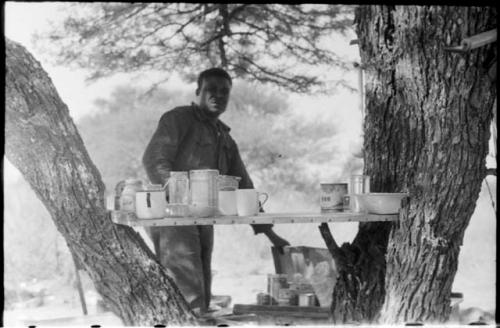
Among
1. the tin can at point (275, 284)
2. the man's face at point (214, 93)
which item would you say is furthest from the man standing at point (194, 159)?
the tin can at point (275, 284)

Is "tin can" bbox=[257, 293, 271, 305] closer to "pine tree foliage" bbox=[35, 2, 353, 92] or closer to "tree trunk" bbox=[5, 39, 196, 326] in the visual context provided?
"tree trunk" bbox=[5, 39, 196, 326]

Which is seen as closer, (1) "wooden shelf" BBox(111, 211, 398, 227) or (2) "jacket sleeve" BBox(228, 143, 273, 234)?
(1) "wooden shelf" BBox(111, 211, 398, 227)

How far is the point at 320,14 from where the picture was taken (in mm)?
3275

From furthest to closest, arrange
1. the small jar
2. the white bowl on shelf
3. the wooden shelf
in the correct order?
1. the white bowl on shelf
2. the small jar
3. the wooden shelf

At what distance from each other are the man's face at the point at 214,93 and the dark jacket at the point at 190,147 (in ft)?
0.15

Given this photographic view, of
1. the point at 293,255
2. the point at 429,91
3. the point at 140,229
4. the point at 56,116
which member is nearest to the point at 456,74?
the point at 429,91

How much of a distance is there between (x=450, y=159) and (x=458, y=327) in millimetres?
788

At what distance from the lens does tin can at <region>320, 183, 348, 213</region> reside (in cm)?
310

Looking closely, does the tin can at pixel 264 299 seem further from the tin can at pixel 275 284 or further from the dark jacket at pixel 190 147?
the dark jacket at pixel 190 147

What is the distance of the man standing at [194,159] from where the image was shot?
312 centimetres

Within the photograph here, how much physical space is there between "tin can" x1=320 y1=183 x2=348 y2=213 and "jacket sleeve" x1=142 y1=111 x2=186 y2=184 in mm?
688

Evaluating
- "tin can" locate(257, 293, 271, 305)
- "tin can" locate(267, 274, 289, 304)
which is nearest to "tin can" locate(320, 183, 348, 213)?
"tin can" locate(267, 274, 289, 304)

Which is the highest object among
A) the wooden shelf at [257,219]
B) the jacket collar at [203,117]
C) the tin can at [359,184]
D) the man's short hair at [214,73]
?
the man's short hair at [214,73]

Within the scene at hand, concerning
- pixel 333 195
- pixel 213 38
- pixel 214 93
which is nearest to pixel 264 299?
pixel 333 195
